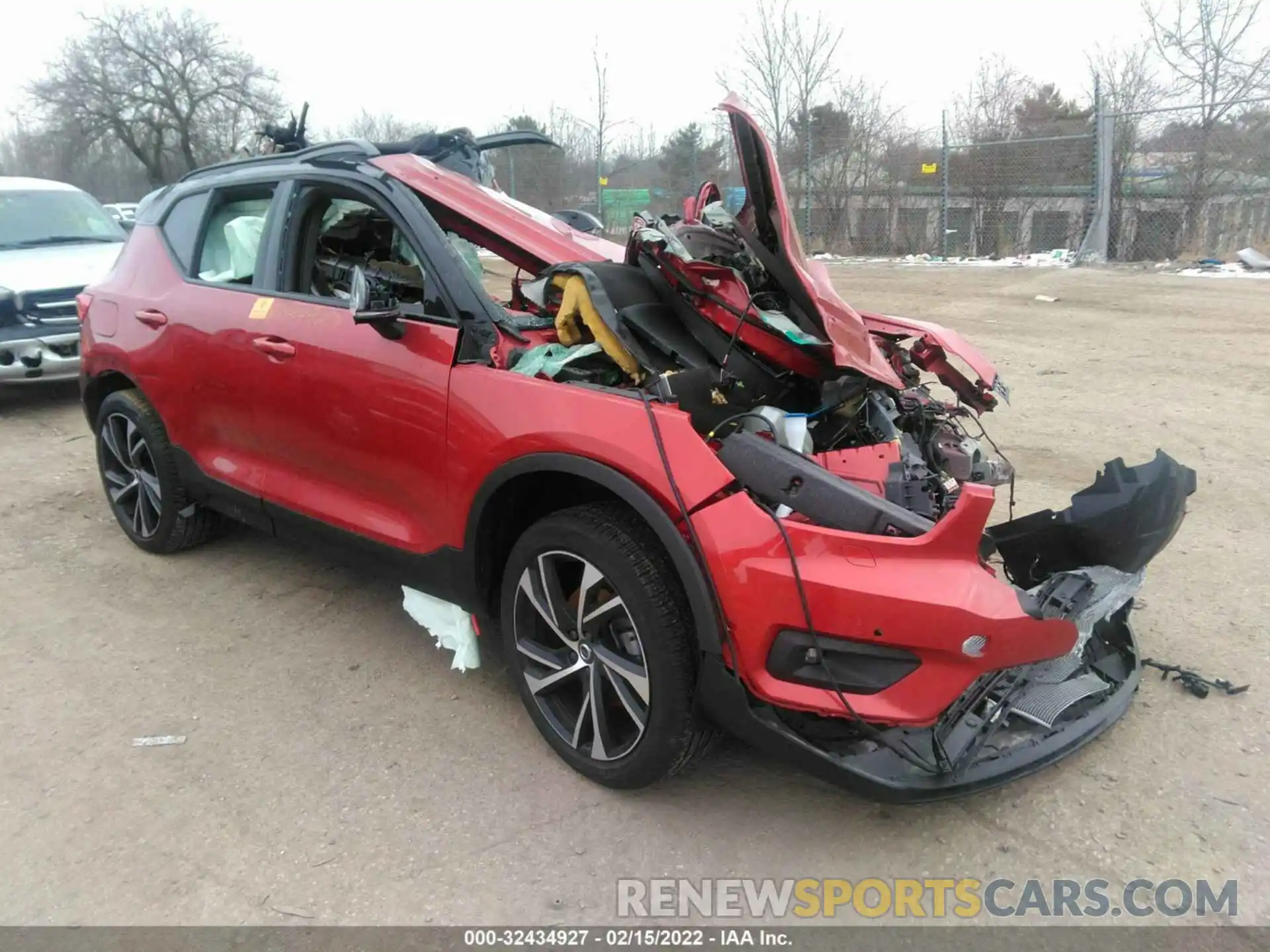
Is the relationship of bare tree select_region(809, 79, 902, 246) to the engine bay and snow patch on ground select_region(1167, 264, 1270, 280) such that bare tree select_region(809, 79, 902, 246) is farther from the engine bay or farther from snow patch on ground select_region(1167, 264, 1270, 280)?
the engine bay

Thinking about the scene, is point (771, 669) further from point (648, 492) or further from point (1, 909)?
point (1, 909)

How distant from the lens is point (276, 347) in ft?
11.6

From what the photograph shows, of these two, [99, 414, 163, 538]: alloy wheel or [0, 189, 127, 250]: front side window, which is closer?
[99, 414, 163, 538]: alloy wheel

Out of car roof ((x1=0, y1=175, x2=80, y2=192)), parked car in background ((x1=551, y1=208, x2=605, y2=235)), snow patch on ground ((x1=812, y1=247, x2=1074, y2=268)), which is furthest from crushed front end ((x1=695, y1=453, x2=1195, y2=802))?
snow patch on ground ((x1=812, y1=247, x2=1074, y2=268))

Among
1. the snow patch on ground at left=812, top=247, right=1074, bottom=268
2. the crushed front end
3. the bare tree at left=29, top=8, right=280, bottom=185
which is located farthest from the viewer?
the bare tree at left=29, top=8, right=280, bottom=185

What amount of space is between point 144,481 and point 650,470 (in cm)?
315

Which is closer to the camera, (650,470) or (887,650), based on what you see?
(887,650)

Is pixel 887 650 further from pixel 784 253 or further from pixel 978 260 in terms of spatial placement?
pixel 978 260

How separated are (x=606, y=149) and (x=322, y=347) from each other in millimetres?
19037

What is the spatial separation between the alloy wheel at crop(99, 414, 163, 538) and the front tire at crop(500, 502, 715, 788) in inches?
96.8

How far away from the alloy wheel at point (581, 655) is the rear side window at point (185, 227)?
252 centimetres

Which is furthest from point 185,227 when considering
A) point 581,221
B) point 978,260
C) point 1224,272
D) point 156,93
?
point 156,93

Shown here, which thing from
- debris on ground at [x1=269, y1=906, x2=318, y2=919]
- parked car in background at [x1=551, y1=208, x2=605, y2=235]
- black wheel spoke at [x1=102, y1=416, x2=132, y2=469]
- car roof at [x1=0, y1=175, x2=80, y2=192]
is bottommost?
debris on ground at [x1=269, y1=906, x2=318, y2=919]

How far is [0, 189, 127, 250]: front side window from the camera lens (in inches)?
325
